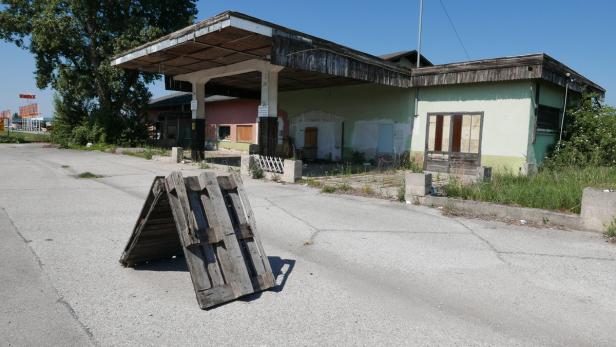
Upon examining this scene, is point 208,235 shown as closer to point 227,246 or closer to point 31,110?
point 227,246

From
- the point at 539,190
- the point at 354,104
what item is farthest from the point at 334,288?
the point at 354,104

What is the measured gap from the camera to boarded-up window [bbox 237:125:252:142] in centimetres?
2553

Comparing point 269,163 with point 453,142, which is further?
point 453,142

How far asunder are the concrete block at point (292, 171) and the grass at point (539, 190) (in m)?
4.61

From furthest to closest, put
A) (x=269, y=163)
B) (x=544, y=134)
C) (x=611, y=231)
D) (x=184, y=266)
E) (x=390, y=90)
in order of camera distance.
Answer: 1. (x=390, y=90)
2. (x=544, y=134)
3. (x=269, y=163)
4. (x=611, y=231)
5. (x=184, y=266)

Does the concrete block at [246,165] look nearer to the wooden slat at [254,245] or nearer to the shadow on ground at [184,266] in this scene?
the shadow on ground at [184,266]

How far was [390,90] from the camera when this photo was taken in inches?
657

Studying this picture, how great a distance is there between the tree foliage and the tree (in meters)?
21.9

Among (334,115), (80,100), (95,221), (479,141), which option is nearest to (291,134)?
(334,115)

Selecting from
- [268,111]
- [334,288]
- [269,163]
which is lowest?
[334,288]

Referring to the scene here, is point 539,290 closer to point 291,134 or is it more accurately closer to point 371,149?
point 371,149

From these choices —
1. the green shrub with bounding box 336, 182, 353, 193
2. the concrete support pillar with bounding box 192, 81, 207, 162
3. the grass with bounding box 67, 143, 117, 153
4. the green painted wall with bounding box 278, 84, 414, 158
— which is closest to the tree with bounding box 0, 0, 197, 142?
the grass with bounding box 67, 143, 117, 153

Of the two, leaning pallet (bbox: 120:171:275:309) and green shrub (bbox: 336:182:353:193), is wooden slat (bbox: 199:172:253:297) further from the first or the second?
green shrub (bbox: 336:182:353:193)

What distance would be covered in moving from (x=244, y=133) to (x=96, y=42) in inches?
425
